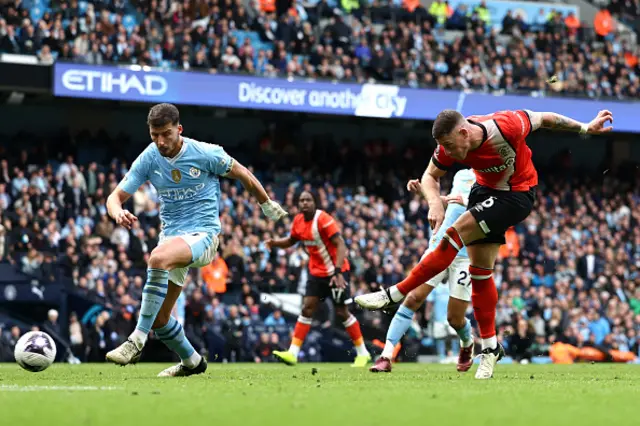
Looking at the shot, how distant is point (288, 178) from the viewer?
26766mm

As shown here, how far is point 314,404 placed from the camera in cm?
604

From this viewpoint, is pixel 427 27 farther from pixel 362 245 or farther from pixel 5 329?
pixel 5 329

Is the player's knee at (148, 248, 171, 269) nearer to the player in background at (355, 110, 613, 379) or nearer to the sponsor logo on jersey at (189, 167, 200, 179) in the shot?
the sponsor logo on jersey at (189, 167, 200, 179)

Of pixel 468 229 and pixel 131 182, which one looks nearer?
pixel 468 229

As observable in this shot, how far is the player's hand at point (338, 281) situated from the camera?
15.1 metres

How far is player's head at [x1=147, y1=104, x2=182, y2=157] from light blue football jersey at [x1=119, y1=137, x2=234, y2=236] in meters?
0.20

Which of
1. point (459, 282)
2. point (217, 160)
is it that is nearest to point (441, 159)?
point (217, 160)

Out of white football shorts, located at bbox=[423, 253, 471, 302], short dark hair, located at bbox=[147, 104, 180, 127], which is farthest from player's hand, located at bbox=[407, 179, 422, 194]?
short dark hair, located at bbox=[147, 104, 180, 127]

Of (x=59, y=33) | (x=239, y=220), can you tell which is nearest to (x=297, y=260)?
(x=239, y=220)

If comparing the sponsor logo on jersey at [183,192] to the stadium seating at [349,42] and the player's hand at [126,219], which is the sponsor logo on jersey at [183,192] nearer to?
the player's hand at [126,219]

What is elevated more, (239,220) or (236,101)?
(236,101)

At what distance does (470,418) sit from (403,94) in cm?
2145

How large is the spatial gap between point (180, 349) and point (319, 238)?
6.19 meters

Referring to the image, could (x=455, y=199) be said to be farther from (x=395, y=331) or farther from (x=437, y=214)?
(x=437, y=214)
